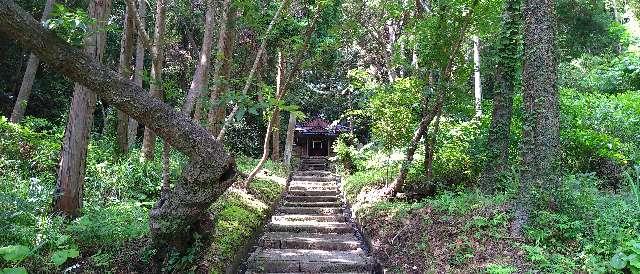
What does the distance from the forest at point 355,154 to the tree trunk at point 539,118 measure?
0.02 meters

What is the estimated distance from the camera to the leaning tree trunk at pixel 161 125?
10.9ft

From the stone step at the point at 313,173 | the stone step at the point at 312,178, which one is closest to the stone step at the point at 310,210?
the stone step at the point at 312,178

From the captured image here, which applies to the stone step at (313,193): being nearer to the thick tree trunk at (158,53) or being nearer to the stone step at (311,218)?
the stone step at (311,218)

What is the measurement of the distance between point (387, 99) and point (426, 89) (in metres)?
1.17

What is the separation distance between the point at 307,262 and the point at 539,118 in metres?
3.68

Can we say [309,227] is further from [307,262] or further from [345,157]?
[345,157]

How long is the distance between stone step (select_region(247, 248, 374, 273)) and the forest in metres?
0.04

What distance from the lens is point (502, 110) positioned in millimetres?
6992

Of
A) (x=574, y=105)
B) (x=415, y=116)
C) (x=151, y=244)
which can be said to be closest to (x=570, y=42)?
(x=574, y=105)

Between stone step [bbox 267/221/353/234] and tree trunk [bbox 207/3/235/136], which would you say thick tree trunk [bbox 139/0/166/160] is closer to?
tree trunk [bbox 207/3/235/136]

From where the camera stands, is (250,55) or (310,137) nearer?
(250,55)

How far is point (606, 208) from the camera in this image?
15.1 ft

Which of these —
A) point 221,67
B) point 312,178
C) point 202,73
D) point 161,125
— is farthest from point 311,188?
point 161,125

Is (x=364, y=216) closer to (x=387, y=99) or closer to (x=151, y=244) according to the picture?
(x=387, y=99)
